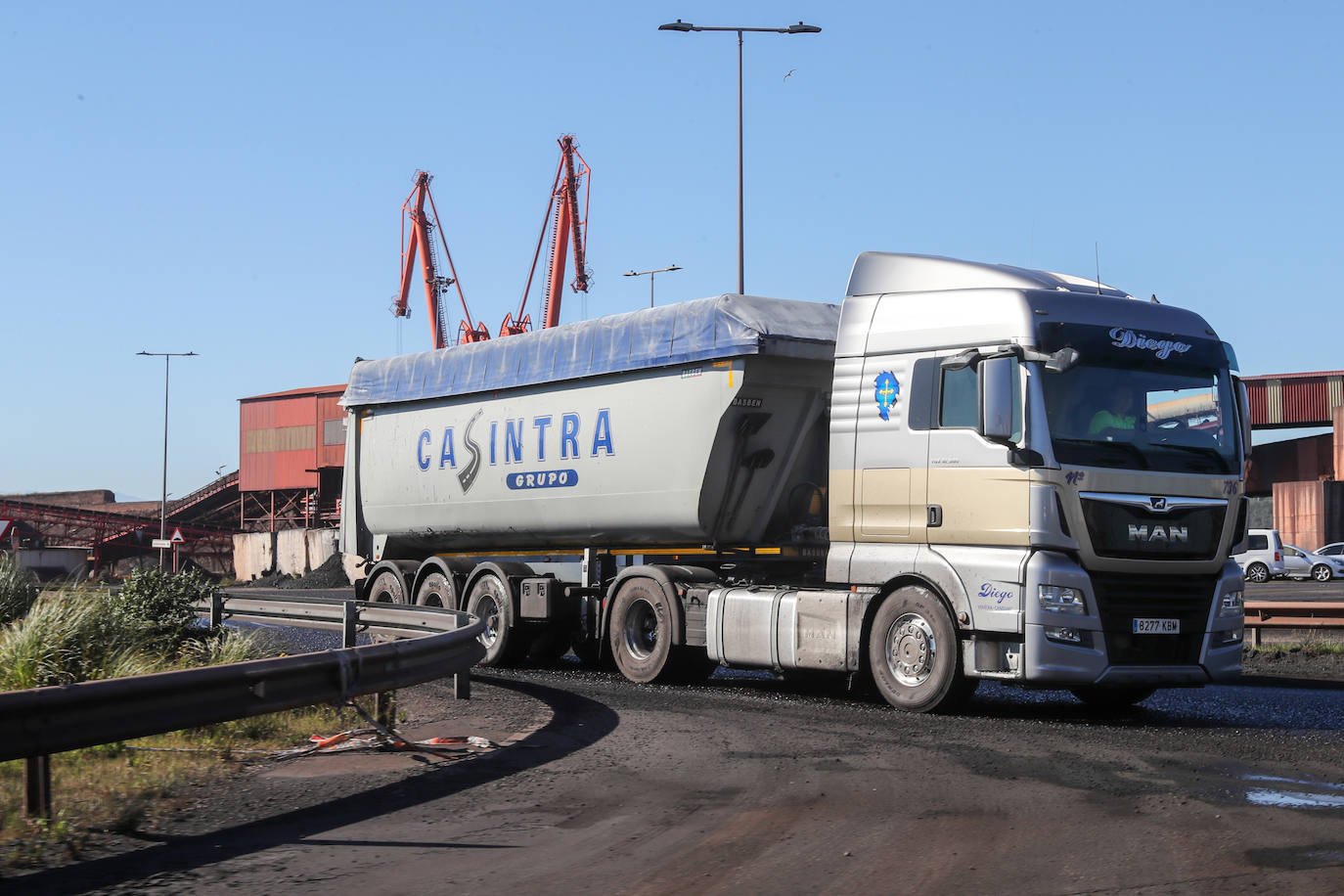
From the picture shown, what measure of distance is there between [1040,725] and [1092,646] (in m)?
0.72

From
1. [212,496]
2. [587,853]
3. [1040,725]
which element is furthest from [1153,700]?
[212,496]

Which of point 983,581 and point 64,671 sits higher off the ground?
point 983,581

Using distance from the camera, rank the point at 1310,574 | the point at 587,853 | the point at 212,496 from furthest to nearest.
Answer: the point at 212,496, the point at 1310,574, the point at 587,853

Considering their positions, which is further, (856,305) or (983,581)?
(856,305)

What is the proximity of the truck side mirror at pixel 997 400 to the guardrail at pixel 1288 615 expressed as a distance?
9.57 metres

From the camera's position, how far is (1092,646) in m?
10.6

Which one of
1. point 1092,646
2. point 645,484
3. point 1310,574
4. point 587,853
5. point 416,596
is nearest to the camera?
point 587,853

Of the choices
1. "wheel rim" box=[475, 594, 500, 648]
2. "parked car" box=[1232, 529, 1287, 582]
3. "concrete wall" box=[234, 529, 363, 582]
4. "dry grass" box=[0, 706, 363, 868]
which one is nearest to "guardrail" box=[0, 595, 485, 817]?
"dry grass" box=[0, 706, 363, 868]

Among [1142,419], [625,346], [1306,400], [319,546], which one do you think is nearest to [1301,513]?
[1306,400]

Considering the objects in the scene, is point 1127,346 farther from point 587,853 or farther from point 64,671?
point 64,671

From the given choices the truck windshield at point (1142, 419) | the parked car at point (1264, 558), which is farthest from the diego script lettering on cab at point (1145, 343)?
the parked car at point (1264, 558)

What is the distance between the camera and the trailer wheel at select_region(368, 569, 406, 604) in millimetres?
18359

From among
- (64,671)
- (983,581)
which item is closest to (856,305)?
(983,581)

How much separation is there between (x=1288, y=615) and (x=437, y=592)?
11.2 metres
